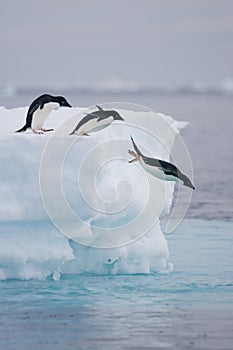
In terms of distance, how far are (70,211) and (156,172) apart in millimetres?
805

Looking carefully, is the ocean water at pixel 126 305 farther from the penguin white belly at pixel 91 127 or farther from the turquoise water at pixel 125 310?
the penguin white belly at pixel 91 127

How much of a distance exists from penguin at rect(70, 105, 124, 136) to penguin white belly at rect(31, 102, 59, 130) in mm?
384

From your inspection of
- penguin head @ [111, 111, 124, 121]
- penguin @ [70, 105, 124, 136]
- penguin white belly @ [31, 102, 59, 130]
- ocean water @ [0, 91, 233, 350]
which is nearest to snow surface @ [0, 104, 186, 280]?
ocean water @ [0, 91, 233, 350]

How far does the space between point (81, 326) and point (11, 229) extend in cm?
145

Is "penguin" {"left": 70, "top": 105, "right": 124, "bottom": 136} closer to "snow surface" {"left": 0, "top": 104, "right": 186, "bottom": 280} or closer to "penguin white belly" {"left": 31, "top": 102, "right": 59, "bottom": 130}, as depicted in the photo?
"snow surface" {"left": 0, "top": 104, "right": 186, "bottom": 280}

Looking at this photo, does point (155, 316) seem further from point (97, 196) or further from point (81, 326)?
point (97, 196)

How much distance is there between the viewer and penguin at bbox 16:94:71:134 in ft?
31.8

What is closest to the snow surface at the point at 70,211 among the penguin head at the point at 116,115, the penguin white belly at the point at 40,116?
the penguin head at the point at 116,115

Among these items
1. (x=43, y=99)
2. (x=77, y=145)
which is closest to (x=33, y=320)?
(x=77, y=145)

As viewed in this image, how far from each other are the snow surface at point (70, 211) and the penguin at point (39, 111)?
21.6 inches

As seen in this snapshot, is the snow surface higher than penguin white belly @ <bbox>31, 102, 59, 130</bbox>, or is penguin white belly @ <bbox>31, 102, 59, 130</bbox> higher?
penguin white belly @ <bbox>31, 102, 59, 130</bbox>

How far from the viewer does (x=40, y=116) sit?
9742 millimetres

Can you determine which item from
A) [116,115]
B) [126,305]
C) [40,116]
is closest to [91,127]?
[116,115]

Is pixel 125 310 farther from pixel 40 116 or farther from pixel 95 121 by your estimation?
pixel 40 116
